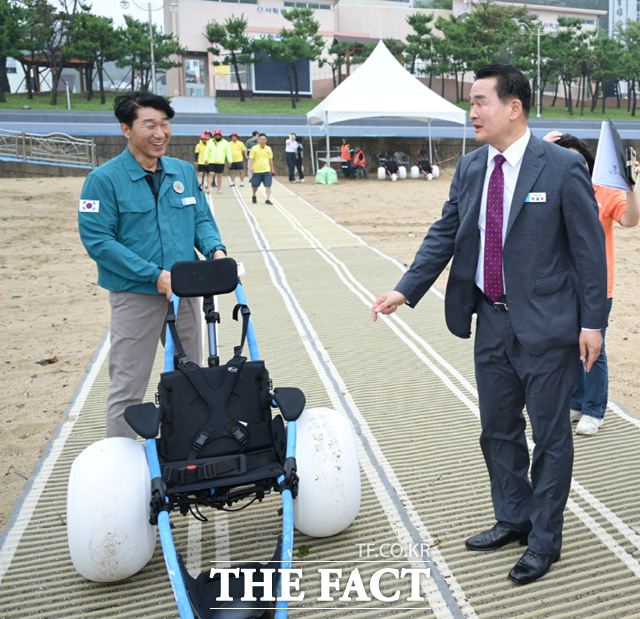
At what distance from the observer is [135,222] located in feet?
10.1

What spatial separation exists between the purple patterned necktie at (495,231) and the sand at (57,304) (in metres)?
2.23

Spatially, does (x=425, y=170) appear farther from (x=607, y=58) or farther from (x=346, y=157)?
(x=607, y=58)

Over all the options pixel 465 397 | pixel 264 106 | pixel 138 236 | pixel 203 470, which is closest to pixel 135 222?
pixel 138 236

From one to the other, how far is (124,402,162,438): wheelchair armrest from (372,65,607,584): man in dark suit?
950 mm

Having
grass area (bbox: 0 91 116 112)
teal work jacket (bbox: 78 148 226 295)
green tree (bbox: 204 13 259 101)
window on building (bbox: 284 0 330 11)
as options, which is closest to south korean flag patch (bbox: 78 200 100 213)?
teal work jacket (bbox: 78 148 226 295)

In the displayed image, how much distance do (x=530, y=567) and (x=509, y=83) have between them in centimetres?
182

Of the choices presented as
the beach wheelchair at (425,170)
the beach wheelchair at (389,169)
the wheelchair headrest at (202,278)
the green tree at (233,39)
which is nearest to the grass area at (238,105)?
the green tree at (233,39)

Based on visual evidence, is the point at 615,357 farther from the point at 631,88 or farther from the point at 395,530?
the point at 631,88

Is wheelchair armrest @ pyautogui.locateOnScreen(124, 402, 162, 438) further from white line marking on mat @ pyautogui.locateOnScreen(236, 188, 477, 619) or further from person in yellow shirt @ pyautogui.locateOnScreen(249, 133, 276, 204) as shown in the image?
person in yellow shirt @ pyautogui.locateOnScreen(249, 133, 276, 204)

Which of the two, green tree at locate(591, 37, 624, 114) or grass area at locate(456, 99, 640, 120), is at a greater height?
green tree at locate(591, 37, 624, 114)

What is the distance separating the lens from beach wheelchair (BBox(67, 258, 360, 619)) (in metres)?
2.37

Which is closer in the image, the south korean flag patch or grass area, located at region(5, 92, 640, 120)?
the south korean flag patch

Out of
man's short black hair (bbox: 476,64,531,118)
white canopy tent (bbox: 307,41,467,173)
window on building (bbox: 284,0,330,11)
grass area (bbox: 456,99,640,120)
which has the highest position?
window on building (bbox: 284,0,330,11)

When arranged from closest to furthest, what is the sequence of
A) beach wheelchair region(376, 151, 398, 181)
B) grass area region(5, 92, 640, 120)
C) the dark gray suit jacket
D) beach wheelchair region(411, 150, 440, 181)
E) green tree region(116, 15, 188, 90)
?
the dark gray suit jacket
beach wheelchair region(376, 151, 398, 181)
beach wheelchair region(411, 150, 440, 181)
grass area region(5, 92, 640, 120)
green tree region(116, 15, 188, 90)
